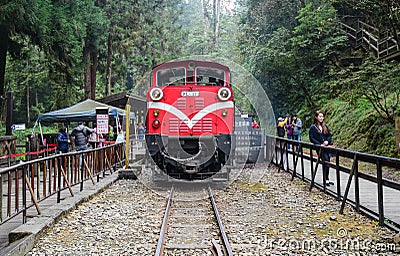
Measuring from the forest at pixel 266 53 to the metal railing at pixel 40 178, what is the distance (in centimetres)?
623

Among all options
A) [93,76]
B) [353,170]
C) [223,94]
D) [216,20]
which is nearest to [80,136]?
[223,94]

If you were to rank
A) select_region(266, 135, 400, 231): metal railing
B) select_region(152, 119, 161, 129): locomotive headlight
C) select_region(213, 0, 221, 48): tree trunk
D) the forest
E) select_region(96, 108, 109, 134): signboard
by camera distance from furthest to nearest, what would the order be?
1. select_region(213, 0, 221, 48): tree trunk
2. the forest
3. select_region(96, 108, 109, 134): signboard
4. select_region(152, 119, 161, 129): locomotive headlight
5. select_region(266, 135, 400, 231): metal railing

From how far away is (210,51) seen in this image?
46312mm

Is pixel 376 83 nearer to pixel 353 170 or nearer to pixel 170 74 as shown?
pixel 170 74

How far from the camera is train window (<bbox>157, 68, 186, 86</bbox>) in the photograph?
11.2m

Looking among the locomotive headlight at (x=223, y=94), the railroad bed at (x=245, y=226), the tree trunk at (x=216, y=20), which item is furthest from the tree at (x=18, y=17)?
the tree trunk at (x=216, y=20)

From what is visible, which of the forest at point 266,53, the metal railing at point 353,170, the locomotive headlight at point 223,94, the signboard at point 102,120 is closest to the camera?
the metal railing at point 353,170

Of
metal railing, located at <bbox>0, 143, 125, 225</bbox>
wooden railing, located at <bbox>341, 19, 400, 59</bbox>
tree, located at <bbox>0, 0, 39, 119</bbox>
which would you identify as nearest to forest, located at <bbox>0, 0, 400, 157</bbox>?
tree, located at <bbox>0, 0, 39, 119</bbox>

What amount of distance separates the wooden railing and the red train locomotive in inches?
340

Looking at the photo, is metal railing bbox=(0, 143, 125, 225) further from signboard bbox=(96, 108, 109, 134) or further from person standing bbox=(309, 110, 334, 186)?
person standing bbox=(309, 110, 334, 186)

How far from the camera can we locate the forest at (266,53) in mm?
13914

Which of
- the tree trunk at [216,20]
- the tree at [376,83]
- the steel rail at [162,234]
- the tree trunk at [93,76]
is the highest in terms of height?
the tree trunk at [216,20]

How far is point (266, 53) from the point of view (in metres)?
24.9

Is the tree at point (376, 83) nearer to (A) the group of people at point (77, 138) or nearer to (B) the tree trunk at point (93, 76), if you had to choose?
(A) the group of people at point (77, 138)
